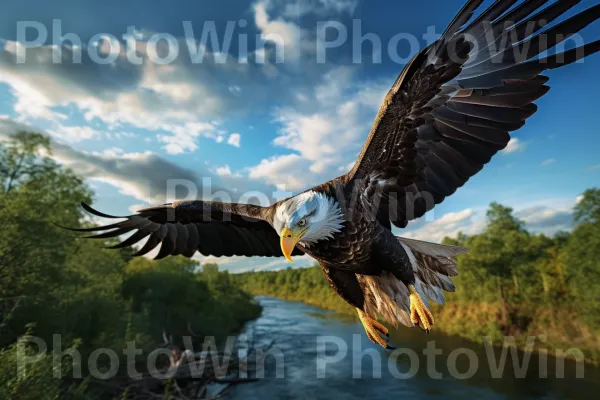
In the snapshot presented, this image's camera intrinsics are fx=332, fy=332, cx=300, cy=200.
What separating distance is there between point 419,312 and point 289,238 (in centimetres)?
114

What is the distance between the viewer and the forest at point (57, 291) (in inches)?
295

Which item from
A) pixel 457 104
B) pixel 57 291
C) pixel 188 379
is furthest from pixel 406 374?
pixel 457 104

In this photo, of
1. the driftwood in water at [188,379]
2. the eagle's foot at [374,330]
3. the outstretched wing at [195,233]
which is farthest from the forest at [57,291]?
the eagle's foot at [374,330]

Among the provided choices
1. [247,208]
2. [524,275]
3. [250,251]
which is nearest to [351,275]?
[247,208]

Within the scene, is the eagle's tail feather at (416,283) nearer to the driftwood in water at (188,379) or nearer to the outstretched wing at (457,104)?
the outstretched wing at (457,104)

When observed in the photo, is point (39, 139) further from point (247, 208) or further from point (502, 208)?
point (502, 208)

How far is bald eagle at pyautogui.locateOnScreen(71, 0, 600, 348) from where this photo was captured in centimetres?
207

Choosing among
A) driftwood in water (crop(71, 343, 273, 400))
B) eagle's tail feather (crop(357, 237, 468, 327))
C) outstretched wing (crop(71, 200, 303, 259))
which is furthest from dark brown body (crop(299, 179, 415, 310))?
driftwood in water (crop(71, 343, 273, 400))

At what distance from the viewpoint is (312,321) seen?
3206cm

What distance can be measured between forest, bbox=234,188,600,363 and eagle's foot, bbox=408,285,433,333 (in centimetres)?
1987

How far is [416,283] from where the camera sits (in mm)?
2557

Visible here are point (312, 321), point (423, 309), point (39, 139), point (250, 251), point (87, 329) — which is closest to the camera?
point (423, 309)

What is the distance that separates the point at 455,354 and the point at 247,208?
20.8 m

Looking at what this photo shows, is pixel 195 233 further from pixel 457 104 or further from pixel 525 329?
pixel 525 329
